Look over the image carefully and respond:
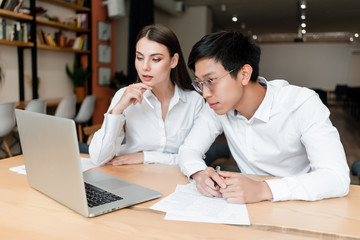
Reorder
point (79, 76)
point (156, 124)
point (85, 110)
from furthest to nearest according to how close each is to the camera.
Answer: point (79, 76)
point (85, 110)
point (156, 124)

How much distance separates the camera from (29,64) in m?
4.81

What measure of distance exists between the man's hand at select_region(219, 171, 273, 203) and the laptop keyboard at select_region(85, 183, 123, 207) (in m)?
0.36

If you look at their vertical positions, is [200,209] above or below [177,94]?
below

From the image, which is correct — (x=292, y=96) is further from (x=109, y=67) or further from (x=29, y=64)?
(x=109, y=67)

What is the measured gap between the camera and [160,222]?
0.96 m

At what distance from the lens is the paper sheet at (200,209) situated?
3.18 ft

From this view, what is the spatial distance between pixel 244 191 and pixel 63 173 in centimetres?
57

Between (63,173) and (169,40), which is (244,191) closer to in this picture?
(63,173)

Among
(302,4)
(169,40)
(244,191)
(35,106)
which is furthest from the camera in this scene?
(302,4)

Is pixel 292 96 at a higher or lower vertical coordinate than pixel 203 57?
lower

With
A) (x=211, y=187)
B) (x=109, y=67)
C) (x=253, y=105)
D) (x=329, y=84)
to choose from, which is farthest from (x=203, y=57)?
(x=329, y=84)

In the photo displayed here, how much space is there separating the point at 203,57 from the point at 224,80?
0.13m

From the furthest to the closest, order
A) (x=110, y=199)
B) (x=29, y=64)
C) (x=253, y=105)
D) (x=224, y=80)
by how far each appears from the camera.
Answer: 1. (x=29, y=64)
2. (x=253, y=105)
3. (x=224, y=80)
4. (x=110, y=199)

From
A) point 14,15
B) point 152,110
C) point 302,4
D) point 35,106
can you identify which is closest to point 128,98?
point 152,110
